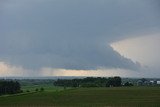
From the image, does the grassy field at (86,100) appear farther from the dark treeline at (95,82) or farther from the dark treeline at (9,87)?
the dark treeline at (95,82)

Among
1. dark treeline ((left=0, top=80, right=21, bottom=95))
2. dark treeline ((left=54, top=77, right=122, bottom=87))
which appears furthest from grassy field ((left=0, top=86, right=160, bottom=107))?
dark treeline ((left=54, top=77, right=122, bottom=87))

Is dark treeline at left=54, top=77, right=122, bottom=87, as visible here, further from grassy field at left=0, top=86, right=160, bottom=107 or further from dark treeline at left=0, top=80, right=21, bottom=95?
grassy field at left=0, top=86, right=160, bottom=107

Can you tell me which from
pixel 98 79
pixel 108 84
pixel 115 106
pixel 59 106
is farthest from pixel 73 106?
pixel 98 79

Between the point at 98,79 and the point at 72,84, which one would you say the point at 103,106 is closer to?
the point at 72,84

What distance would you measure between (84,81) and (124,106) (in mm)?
136327

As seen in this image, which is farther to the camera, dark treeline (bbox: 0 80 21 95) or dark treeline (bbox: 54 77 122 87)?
dark treeline (bbox: 54 77 122 87)

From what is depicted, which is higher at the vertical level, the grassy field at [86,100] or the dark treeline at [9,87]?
the dark treeline at [9,87]

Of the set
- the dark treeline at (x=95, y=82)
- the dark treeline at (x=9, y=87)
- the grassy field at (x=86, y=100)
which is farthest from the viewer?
the dark treeline at (x=95, y=82)

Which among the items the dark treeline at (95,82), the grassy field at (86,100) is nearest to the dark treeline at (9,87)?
the grassy field at (86,100)

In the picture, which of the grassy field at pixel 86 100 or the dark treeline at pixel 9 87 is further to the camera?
the dark treeline at pixel 9 87

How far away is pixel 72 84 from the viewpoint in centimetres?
17550

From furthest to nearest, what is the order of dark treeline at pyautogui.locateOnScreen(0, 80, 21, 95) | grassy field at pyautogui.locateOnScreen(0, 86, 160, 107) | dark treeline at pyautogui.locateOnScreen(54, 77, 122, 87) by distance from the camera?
dark treeline at pyautogui.locateOnScreen(54, 77, 122, 87), dark treeline at pyautogui.locateOnScreen(0, 80, 21, 95), grassy field at pyautogui.locateOnScreen(0, 86, 160, 107)

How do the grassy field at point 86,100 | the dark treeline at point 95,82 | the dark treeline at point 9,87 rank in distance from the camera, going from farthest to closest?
the dark treeline at point 95,82, the dark treeline at point 9,87, the grassy field at point 86,100

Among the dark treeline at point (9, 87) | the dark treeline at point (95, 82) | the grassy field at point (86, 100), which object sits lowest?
the grassy field at point (86, 100)
